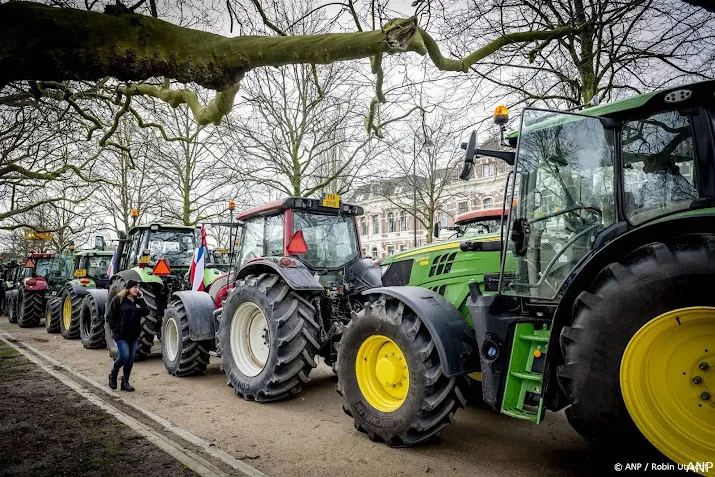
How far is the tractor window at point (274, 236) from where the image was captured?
687 centimetres

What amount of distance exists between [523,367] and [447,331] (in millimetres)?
670

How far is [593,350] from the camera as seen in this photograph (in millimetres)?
2787

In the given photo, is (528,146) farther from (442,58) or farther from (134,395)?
(134,395)

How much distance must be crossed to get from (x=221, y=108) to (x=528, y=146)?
12.4ft

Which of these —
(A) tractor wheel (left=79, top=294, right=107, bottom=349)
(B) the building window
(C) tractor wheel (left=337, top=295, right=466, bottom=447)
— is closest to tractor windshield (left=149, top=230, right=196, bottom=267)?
(A) tractor wheel (left=79, top=294, right=107, bottom=349)

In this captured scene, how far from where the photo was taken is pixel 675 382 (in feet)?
8.70

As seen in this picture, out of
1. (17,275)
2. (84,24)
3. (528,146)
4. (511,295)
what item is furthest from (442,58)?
(17,275)

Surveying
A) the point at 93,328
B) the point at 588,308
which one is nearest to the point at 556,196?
the point at 588,308

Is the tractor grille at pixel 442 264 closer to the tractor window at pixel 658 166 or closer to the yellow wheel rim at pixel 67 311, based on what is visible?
the tractor window at pixel 658 166

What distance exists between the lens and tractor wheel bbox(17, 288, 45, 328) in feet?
48.9

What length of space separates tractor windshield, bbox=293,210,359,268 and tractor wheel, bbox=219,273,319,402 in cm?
94

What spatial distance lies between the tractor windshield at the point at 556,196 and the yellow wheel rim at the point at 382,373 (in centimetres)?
121

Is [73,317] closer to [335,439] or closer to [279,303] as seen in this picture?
[279,303]

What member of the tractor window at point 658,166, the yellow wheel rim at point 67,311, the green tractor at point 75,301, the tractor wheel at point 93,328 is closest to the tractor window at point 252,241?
the tractor wheel at point 93,328
